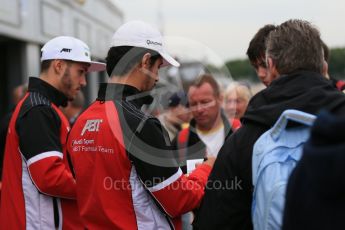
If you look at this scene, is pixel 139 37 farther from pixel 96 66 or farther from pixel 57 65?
pixel 96 66

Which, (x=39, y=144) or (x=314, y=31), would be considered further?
(x=39, y=144)

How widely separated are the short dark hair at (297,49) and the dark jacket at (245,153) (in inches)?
2.1

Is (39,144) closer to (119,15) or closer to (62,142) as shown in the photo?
(62,142)

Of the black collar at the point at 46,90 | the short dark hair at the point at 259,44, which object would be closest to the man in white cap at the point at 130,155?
the short dark hair at the point at 259,44

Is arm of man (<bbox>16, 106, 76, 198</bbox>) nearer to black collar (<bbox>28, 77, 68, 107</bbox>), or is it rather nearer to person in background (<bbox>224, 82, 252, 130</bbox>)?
black collar (<bbox>28, 77, 68, 107</bbox>)

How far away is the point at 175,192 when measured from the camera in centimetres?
226

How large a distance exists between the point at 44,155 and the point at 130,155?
925 millimetres

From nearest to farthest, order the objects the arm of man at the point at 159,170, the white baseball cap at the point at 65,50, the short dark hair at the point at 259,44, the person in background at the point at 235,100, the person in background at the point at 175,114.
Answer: the arm of man at the point at 159,170, the short dark hair at the point at 259,44, the white baseball cap at the point at 65,50, the person in background at the point at 235,100, the person in background at the point at 175,114

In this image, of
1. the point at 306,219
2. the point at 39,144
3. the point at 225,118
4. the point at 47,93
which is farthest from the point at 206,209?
the point at 225,118

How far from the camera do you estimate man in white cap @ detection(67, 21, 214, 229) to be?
2.22 m

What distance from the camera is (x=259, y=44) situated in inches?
106

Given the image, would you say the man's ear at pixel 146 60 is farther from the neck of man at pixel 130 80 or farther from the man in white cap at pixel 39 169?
the man in white cap at pixel 39 169

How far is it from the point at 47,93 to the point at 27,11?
743 centimetres

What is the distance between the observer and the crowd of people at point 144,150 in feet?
4.22
